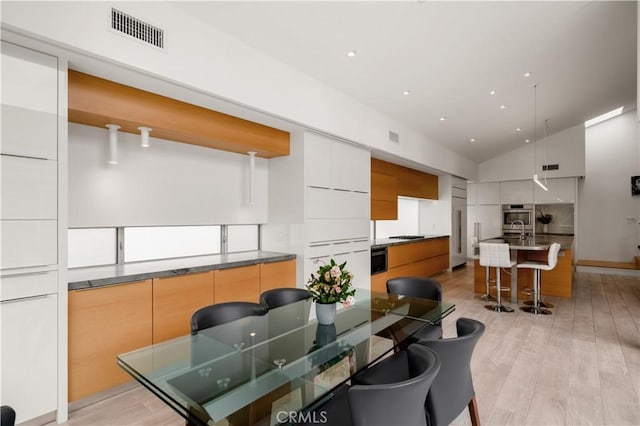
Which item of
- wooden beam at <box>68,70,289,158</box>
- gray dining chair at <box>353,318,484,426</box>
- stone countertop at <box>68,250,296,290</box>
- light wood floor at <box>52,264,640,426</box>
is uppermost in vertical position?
wooden beam at <box>68,70,289,158</box>

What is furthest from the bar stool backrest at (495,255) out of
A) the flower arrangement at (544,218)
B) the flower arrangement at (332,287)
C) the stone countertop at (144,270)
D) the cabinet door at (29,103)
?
the cabinet door at (29,103)

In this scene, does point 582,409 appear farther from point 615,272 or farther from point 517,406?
point 615,272

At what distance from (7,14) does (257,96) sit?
5.79ft

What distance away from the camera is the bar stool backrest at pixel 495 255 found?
4596mm

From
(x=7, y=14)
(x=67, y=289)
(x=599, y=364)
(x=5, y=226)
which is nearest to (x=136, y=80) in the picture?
(x=7, y=14)

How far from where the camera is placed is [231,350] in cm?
169

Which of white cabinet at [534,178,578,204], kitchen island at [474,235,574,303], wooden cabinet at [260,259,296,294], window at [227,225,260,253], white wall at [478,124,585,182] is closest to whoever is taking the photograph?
wooden cabinet at [260,259,296,294]

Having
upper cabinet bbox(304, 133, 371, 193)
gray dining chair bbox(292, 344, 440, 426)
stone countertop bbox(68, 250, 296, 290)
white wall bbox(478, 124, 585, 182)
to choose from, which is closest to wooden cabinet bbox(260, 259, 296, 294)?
stone countertop bbox(68, 250, 296, 290)

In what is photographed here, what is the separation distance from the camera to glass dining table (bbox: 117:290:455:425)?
1.26 m

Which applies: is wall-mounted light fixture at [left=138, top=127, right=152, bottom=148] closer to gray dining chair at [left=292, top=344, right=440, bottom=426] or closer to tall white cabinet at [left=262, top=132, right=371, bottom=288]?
tall white cabinet at [left=262, top=132, right=371, bottom=288]

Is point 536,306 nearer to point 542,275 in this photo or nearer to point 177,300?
point 542,275

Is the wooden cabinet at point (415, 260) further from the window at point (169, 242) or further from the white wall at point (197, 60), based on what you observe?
the window at point (169, 242)

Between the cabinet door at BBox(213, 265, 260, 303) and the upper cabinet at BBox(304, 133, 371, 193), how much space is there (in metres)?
1.28

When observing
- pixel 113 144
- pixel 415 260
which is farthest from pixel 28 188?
pixel 415 260
